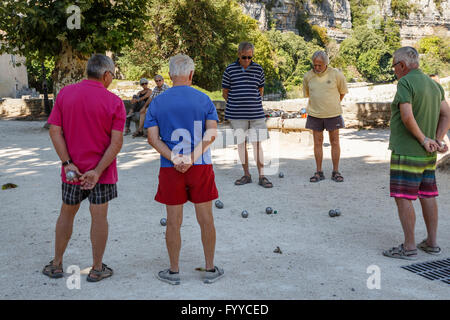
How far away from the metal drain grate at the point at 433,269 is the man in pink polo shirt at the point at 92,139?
242 centimetres

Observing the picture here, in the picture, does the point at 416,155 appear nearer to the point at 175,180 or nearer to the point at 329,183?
the point at 175,180

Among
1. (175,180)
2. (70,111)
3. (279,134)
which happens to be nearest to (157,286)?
(175,180)

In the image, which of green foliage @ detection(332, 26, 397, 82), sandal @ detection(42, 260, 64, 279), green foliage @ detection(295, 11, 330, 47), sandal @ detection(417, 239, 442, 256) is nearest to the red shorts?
sandal @ detection(42, 260, 64, 279)

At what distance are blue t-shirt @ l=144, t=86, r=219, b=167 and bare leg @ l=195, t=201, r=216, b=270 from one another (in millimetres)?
331

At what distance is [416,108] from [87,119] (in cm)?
264

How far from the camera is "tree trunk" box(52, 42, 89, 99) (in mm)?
13461

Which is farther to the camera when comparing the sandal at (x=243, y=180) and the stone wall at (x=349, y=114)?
the stone wall at (x=349, y=114)

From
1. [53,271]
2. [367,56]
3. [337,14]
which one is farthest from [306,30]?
[53,271]

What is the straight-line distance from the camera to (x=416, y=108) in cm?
390

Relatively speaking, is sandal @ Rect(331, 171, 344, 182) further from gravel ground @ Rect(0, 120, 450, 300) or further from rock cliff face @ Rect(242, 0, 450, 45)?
rock cliff face @ Rect(242, 0, 450, 45)

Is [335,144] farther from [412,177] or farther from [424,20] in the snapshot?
[424,20]

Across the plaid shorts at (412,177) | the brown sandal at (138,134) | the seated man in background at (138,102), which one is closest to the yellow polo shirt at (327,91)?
the plaid shorts at (412,177)

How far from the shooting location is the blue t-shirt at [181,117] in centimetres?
326

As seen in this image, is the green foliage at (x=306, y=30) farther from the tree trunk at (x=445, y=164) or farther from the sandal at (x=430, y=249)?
the sandal at (x=430, y=249)
